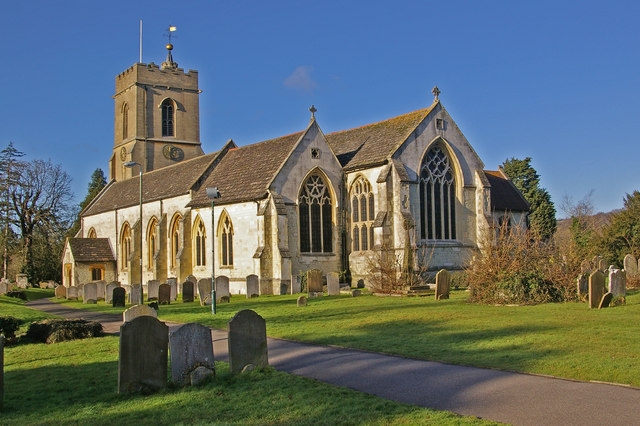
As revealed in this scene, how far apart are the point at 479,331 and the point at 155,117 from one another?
45963 mm

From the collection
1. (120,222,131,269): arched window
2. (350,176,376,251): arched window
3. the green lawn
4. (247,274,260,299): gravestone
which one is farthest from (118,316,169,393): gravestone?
(120,222,131,269): arched window

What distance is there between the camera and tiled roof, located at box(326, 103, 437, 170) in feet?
111

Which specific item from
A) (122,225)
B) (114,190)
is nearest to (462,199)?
(122,225)

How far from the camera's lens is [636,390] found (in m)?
9.32

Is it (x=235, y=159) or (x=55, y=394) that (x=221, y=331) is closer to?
(x=55, y=394)

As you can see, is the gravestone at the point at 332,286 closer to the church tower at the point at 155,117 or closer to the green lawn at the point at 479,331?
the green lawn at the point at 479,331

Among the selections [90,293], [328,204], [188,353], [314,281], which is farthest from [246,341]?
[328,204]

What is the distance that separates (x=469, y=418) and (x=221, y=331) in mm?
11100

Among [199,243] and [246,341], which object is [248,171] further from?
[246,341]

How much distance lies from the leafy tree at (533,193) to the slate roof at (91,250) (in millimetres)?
36660

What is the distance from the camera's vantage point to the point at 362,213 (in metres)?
34.8

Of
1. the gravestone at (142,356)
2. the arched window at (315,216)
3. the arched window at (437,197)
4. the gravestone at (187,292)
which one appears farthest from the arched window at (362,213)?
the gravestone at (142,356)

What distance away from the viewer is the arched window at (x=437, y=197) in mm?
34219

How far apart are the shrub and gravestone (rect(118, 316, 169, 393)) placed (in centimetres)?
717
